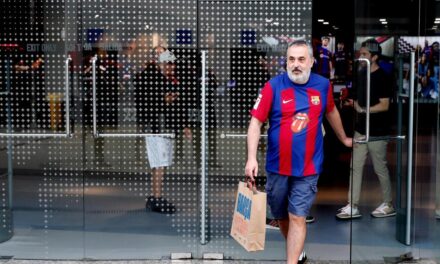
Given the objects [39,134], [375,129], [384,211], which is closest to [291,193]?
[375,129]

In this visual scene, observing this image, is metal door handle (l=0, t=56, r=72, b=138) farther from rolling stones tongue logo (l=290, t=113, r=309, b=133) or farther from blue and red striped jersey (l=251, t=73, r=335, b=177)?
rolling stones tongue logo (l=290, t=113, r=309, b=133)

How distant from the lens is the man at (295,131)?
5117mm

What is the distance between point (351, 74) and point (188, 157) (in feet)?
5.20

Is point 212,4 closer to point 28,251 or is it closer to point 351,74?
point 351,74

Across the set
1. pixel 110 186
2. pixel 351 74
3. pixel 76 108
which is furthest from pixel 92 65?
pixel 351 74

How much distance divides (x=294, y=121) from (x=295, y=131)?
0.23ft

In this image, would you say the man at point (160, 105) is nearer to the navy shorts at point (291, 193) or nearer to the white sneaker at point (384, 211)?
the navy shorts at point (291, 193)

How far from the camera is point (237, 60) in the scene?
20.5 ft

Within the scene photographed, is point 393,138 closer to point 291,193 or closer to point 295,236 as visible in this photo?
point 291,193

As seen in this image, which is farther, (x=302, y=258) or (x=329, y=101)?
(x=302, y=258)

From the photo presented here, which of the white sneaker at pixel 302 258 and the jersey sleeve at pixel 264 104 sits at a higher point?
the jersey sleeve at pixel 264 104

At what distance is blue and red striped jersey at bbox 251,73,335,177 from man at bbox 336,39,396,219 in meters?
0.73

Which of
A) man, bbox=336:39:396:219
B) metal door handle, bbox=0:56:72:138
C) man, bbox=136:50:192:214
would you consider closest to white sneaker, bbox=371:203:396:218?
man, bbox=336:39:396:219

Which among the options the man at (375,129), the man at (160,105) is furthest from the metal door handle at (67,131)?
the man at (375,129)
